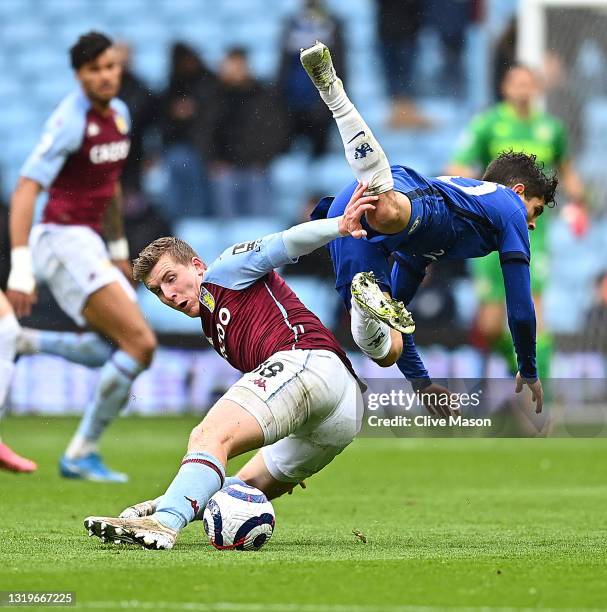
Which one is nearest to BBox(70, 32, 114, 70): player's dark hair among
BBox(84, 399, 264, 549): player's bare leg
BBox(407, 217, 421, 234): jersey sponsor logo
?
BBox(407, 217, 421, 234): jersey sponsor logo

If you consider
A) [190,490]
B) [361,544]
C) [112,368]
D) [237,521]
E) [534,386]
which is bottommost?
[361,544]

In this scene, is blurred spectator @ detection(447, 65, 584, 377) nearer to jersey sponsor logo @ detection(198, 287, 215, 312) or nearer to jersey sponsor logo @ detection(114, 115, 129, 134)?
jersey sponsor logo @ detection(114, 115, 129, 134)

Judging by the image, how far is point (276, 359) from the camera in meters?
5.69

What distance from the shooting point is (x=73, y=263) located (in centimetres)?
961

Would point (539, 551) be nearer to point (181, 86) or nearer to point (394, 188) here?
point (394, 188)

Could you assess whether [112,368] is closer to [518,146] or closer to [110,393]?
[110,393]

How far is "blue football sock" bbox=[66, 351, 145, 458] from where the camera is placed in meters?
9.38

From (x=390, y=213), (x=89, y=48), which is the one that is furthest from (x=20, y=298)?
(x=390, y=213)

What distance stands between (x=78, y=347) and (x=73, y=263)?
1.02m

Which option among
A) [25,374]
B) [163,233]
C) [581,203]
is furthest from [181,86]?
[581,203]

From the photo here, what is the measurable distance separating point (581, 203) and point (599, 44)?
7.63ft

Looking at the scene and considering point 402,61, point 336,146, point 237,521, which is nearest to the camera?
point 237,521

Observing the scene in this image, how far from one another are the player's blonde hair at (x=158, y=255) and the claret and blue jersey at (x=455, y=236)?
720 mm

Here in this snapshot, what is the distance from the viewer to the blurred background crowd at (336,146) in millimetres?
13602
